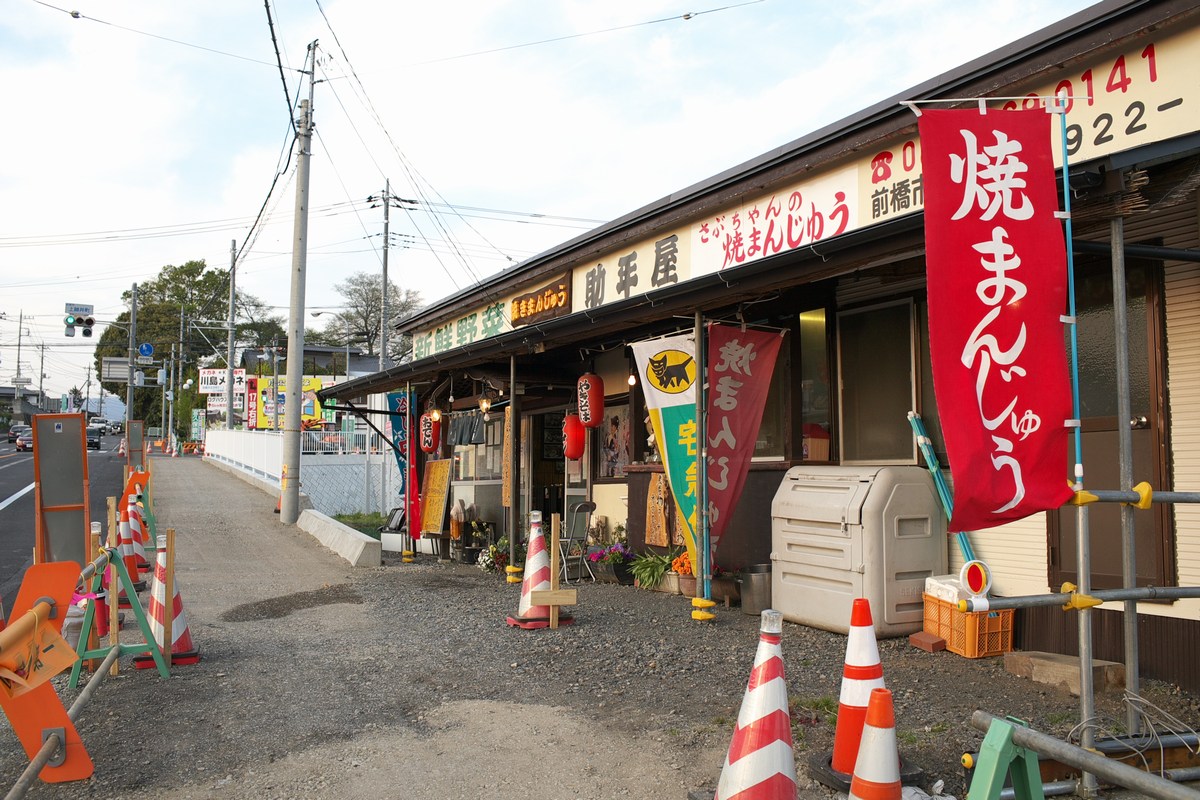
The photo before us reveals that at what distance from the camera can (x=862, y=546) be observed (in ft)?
22.8

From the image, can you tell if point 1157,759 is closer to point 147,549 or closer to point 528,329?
point 528,329

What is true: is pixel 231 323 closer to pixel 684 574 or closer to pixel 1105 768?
pixel 684 574

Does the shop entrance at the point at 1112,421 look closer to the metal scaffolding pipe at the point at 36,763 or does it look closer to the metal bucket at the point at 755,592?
the metal bucket at the point at 755,592

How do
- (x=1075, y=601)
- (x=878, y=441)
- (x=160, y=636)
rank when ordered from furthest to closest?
(x=878, y=441) → (x=160, y=636) → (x=1075, y=601)

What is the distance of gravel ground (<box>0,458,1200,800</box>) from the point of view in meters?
4.44

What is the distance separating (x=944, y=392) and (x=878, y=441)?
4.50 m

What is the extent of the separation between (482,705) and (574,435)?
6.17 meters

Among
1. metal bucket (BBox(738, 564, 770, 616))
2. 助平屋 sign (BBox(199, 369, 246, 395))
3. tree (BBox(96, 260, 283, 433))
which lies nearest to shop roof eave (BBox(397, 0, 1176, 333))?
metal bucket (BBox(738, 564, 770, 616))

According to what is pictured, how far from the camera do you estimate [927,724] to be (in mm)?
4973

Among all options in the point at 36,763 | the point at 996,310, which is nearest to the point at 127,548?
the point at 36,763

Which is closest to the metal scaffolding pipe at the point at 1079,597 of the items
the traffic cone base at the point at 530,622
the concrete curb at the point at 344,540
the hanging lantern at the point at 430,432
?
the traffic cone base at the point at 530,622

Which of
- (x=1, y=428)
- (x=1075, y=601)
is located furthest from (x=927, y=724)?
(x=1, y=428)

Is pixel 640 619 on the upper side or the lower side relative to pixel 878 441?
lower

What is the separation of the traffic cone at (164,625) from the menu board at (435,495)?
24.6 ft
